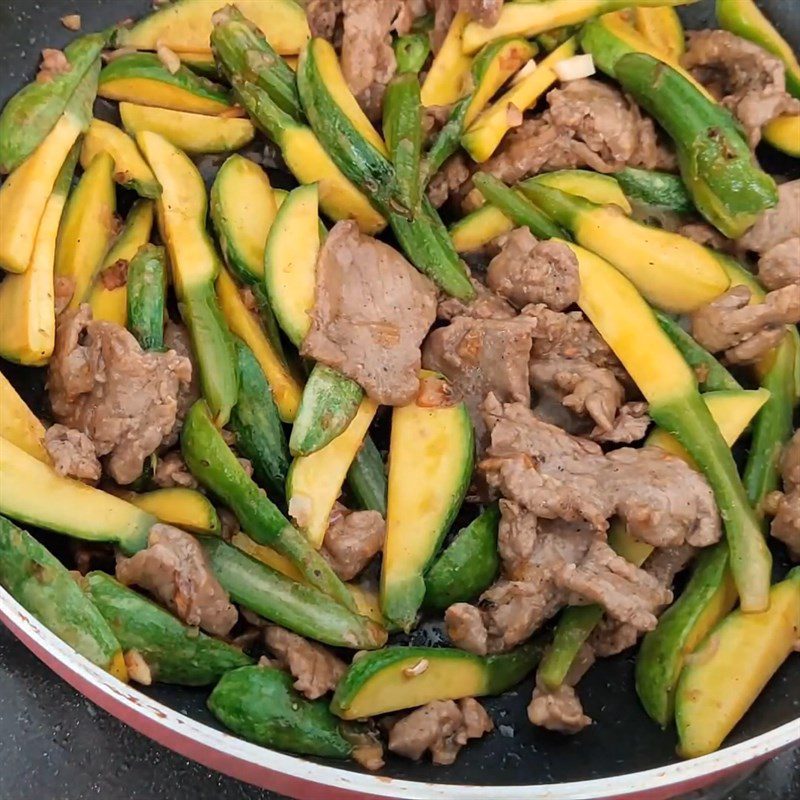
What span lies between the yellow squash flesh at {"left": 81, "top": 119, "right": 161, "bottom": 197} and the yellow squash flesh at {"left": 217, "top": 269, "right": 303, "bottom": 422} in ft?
0.80

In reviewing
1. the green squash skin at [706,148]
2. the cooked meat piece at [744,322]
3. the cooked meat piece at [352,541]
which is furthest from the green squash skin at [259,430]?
the green squash skin at [706,148]

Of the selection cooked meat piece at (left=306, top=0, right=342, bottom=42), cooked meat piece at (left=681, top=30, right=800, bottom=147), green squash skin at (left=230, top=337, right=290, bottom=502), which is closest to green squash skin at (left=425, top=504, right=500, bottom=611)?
green squash skin at (left=230, top=337, right=290, bottom=502)

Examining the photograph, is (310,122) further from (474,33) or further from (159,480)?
(159,480)

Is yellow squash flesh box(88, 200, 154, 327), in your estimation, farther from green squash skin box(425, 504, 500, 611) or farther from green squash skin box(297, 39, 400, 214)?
green squash skin box(425, 504, 500, 611)

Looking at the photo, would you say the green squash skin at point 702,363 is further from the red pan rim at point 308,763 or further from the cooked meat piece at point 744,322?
the red pan rim at point 308,763

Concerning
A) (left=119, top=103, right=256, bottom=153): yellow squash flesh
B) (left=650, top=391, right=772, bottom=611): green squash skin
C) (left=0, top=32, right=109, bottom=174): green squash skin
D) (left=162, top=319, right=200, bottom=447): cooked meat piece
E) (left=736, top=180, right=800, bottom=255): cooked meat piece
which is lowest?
(left=650, top=391, right=772, bottom=611): green squash skin

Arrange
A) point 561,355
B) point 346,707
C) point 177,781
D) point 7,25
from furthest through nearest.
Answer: point 7,25 → point 561,355 → point 177,781 → point 346,707

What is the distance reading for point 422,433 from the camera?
160cm

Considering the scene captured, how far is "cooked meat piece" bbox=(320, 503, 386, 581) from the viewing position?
1537mm

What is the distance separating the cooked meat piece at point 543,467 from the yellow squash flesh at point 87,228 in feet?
2.52

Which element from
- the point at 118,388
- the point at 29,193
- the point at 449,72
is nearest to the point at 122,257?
the point at 29,193

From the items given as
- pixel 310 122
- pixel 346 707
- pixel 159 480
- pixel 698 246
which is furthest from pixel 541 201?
pixel 346 707

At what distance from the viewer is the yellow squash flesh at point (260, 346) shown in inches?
64.6

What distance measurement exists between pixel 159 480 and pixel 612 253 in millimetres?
923
